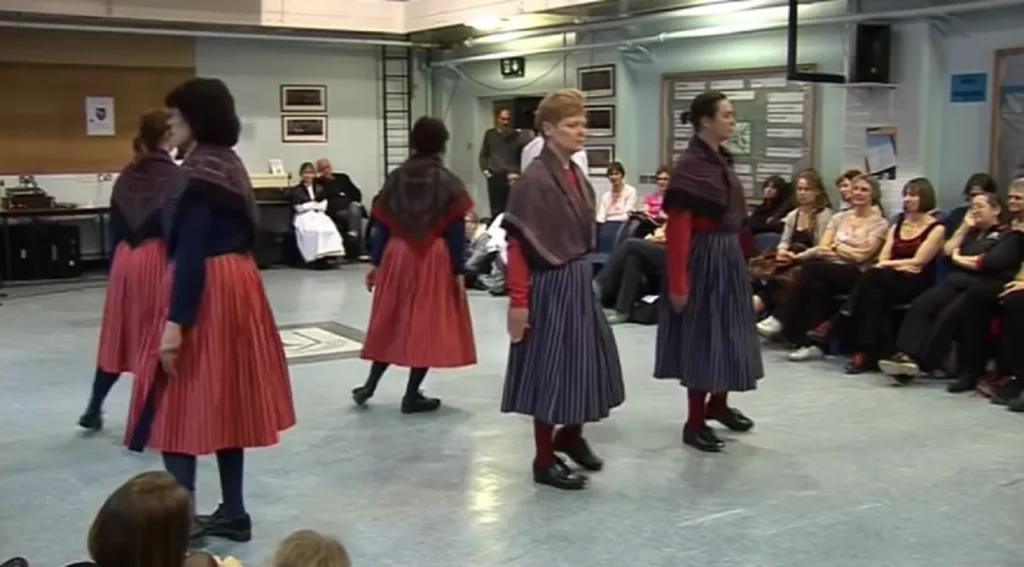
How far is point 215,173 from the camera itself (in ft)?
10.8

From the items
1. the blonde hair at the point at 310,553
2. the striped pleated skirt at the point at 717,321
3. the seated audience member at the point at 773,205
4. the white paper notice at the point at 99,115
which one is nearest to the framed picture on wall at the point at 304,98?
the white paper notice at the point at 99,115

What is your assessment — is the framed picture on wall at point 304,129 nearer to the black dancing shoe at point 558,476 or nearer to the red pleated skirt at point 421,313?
the red pleated skirt at point 421,313

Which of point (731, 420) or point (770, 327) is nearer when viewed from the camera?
point (731, 420)

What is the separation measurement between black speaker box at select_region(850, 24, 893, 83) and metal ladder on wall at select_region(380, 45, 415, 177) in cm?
659

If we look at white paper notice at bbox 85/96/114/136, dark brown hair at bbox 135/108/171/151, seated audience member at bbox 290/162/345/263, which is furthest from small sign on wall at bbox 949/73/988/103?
white paper notice at bbox 85/96/114/136

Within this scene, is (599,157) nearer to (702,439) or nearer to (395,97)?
(395,97)

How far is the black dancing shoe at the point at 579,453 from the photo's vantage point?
14.4 ft

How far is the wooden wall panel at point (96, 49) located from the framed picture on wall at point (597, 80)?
4171mm

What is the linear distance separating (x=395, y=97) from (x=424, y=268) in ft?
27.7

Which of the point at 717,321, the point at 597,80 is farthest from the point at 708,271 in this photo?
the point at 597,80

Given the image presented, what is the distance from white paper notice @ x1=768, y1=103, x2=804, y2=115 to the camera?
28.4 ft

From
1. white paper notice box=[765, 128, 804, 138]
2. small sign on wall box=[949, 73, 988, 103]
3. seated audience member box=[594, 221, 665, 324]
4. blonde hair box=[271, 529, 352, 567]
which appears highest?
small sign on wall box=[949, 73, 988, 103]

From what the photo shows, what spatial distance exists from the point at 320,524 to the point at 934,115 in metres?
5.60

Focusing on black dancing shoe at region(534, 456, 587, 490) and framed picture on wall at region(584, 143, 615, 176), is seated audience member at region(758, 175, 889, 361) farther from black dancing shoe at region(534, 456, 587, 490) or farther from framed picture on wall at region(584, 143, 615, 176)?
framed picture on wall at region(584, 143, 615, 176)
